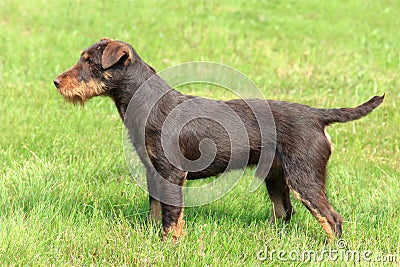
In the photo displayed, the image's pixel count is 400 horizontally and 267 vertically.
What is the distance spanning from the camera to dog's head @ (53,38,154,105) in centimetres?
489

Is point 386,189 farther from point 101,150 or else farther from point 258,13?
point 258,13

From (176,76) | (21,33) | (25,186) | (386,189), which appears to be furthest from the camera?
(21,33)

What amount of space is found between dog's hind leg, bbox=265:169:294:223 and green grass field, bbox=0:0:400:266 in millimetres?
118

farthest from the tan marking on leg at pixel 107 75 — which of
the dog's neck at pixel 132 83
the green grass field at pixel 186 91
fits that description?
the green grass field at pixel 186 91

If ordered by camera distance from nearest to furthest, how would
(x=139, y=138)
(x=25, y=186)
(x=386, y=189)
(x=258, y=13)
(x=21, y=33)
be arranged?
(x=139, y=138)
(x=25, y=186)
(x=386, y=189)
(x=21, y=33)
(x=258, y=13)

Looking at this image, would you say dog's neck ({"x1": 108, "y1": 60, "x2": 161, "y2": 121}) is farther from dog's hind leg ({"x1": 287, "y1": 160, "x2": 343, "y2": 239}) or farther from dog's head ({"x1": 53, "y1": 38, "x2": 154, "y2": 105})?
dog's hind leg ({"x1": 287, "y1": 160, "x2": 343, "y2": 239})

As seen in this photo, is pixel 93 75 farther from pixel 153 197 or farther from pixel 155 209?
pixel 155 209

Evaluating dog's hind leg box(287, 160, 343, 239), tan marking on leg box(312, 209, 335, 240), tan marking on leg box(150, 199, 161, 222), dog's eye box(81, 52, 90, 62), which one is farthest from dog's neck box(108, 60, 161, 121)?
tan marking on leg box(312, 209, 335, 240)

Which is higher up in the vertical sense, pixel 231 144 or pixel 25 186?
pixel 231 144

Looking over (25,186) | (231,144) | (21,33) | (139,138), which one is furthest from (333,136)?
(21,33)

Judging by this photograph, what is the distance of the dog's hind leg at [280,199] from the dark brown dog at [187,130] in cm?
35

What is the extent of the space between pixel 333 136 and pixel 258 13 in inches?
305

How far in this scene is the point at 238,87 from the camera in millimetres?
9375

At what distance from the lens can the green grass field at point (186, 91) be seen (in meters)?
4.58
